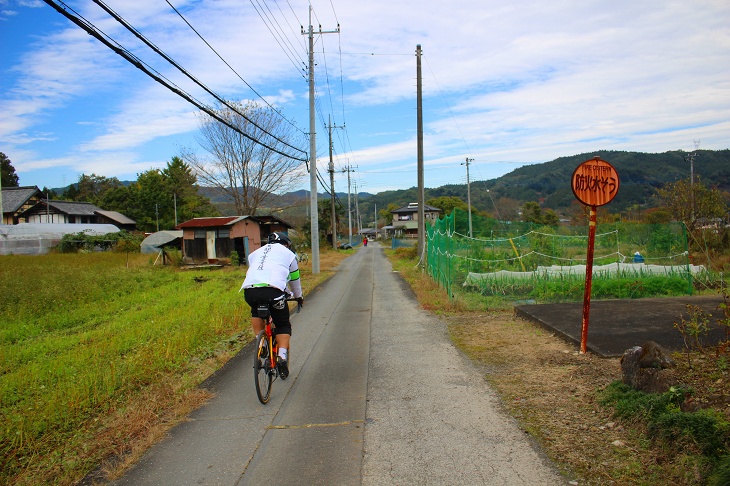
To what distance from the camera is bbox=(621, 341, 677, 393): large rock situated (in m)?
4.27

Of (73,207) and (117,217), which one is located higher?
Result: (73,207)

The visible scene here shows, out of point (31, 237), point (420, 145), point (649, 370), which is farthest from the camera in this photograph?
point (31, 237)

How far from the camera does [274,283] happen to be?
5492 mm

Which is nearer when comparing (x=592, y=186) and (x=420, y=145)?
(x=592, y=186)

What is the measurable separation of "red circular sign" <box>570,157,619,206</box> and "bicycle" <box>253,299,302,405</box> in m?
4.20

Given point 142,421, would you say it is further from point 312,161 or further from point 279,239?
point 312,161

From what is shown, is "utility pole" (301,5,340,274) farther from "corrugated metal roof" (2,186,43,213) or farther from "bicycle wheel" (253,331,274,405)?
"corrugated metal roof" (2,186,43,213)

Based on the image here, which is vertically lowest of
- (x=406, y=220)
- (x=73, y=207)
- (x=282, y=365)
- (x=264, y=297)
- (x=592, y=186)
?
(x=282, y=365)

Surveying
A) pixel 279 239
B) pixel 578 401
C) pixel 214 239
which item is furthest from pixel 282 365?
pixel 214 239

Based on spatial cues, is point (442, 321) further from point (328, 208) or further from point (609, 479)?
point (328, 208)

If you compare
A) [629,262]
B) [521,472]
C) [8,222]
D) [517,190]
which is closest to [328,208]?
[8,222]

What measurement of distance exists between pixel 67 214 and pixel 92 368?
174ft

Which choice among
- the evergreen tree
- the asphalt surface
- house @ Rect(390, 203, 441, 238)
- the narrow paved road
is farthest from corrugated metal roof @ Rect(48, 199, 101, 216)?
the asphalt surface

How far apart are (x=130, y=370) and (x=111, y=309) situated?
9525 millimetres
